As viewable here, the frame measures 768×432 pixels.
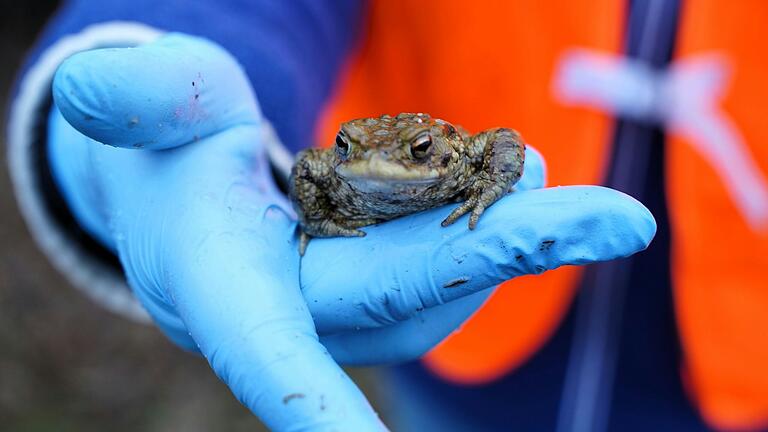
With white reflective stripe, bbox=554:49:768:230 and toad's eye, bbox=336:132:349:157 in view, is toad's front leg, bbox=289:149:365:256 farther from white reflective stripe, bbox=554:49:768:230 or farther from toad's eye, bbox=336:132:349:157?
white reflective stripe, bbox=554:49:768:230

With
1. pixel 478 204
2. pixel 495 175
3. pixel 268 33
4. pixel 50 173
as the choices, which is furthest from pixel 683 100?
pixel 50 173

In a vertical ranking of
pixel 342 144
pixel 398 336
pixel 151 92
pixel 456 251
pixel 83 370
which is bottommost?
pixel 83 370

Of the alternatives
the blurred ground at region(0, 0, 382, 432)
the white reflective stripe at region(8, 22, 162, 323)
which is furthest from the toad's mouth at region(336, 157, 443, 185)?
the blurred ground at region(0, 0, 382, 432)

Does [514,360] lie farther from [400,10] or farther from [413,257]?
[400,10]

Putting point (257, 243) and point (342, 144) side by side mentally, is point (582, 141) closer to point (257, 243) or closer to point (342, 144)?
point (342, 144)

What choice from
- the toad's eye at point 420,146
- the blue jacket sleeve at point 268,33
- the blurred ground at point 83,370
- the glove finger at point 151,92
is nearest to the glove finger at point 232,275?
the glove finger at point 151,92

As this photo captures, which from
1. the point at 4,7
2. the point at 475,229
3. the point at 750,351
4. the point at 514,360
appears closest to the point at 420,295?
the point at 475,229
